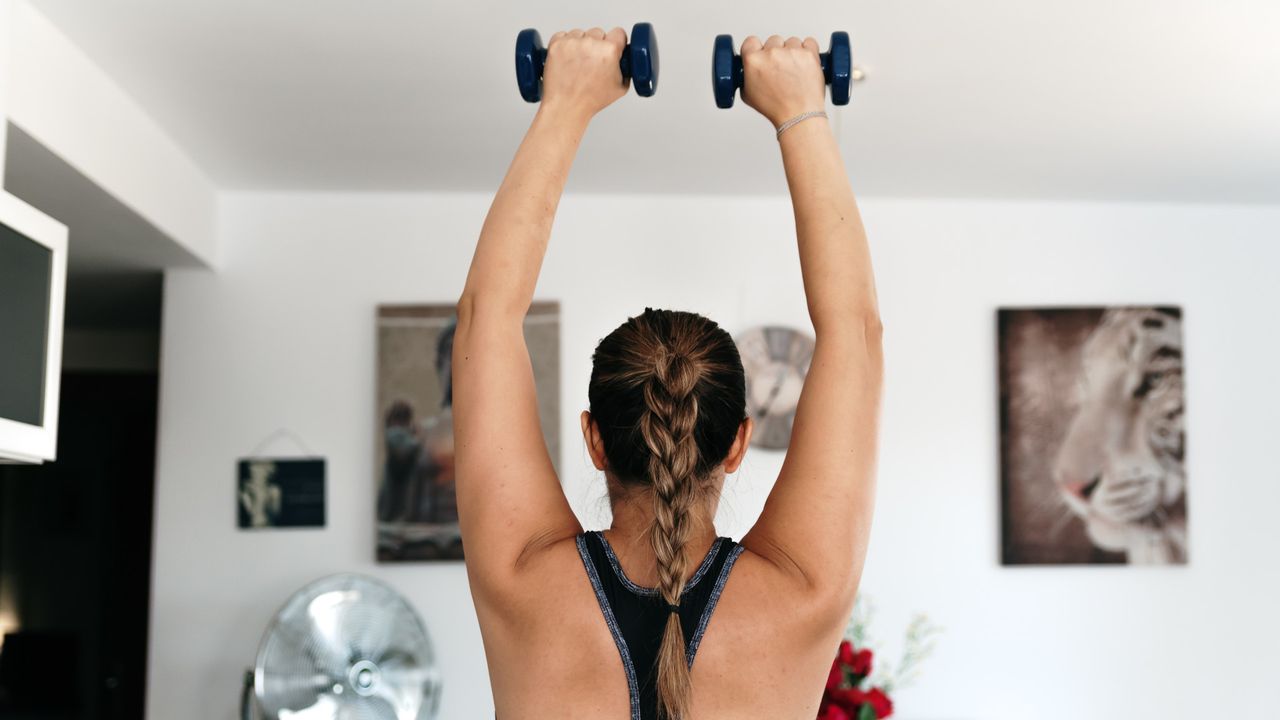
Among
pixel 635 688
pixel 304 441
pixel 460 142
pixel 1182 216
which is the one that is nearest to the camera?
pixel 635 688

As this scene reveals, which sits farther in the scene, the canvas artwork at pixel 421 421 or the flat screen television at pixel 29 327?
the canvas artwork at pixel 421 421

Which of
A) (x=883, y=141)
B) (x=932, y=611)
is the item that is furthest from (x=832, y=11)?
(x=932, y=611)

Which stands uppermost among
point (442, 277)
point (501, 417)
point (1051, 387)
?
point (442, 277)

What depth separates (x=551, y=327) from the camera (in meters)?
3.70

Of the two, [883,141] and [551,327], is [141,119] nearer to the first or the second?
[551,327]

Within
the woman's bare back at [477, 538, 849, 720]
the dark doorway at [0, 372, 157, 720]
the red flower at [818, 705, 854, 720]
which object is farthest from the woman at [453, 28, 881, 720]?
the dark doorway at [0, 372, 157, 720]

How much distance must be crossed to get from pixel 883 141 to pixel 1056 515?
4.46 feet

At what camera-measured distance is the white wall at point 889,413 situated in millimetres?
3609

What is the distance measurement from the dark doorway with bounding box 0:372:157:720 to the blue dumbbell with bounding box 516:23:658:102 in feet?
15.4

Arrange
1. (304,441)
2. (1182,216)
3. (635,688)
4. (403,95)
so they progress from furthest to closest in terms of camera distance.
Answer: (1182,216)
(304,441)
(403,95)
(635,688)

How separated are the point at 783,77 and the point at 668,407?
29 centimetres

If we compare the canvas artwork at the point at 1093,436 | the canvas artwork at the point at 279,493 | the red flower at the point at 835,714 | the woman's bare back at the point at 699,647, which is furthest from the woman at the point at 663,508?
the canvas artwork at the point at 1093,436

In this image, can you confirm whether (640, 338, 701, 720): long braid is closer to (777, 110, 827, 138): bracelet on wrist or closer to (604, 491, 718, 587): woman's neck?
(604, 491, 718, 587): woman's neck

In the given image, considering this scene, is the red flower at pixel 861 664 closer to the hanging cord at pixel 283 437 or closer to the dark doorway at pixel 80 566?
the hanging cord at pixel 283 437
